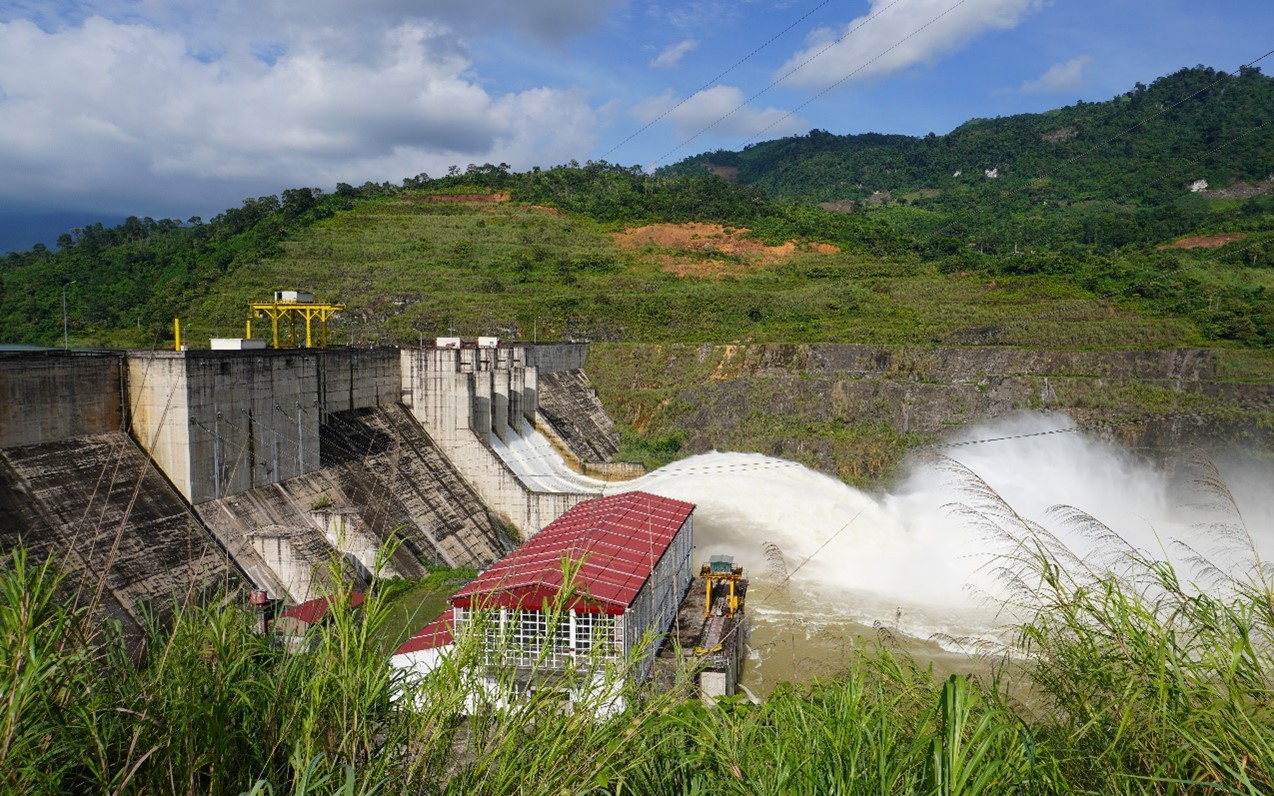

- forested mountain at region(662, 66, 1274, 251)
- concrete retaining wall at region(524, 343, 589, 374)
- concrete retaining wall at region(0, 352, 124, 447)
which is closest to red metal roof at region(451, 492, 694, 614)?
concrete retaining wall at region(0, 352, 124, 447)

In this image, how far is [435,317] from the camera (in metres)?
50.1

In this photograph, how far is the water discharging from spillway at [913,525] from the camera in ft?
61.9

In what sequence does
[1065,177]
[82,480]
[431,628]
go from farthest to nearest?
1. [1065,177]
2. [82,480]
3. [431,628]

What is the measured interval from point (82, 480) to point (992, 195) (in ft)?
364

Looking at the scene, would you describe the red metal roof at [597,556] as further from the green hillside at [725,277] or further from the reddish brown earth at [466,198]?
the reddish brown earth at [466,198]

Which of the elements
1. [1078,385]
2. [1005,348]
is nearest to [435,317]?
[1005,348]

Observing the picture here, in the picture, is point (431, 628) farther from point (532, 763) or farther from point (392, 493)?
point (532, 763)

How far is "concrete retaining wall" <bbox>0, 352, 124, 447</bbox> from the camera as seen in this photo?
14062 mm

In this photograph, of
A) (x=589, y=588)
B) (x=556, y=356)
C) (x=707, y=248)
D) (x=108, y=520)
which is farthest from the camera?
(x=707, y=248)

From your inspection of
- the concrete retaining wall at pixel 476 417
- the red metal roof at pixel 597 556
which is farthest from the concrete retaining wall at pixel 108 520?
the concrete retaining wall at pixel 476 417

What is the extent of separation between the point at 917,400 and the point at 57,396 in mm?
29965

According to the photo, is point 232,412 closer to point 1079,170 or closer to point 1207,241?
point 1207,241

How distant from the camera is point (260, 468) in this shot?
18.7 meters

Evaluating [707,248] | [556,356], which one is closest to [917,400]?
[556,356]
